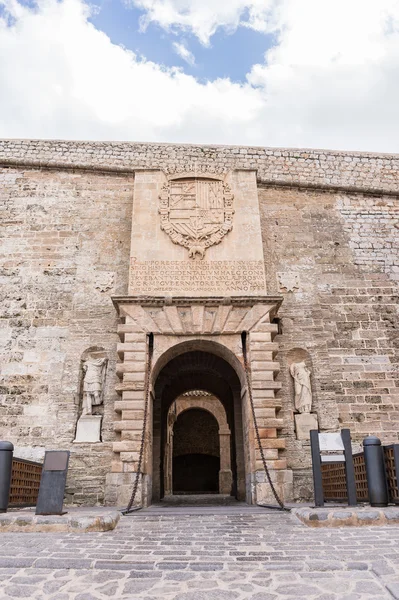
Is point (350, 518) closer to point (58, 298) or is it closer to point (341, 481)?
point (341, 481)

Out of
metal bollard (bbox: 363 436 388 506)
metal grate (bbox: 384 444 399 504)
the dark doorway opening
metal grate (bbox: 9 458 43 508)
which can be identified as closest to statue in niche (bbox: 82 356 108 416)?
metal grate (bbox: 9 458 43 508)

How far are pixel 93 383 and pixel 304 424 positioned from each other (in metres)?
3.84

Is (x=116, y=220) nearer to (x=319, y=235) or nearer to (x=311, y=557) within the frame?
(x=319, y=235)

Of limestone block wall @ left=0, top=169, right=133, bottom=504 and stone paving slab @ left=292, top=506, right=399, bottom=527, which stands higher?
limestone block wall @ left=0, top=169, right=133, bottom=504

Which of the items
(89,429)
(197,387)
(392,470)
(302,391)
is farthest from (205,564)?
(197,387)

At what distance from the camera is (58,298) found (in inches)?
361

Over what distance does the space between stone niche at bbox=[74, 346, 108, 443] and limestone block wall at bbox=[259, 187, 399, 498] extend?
3.30m

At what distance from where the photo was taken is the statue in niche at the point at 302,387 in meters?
8.38

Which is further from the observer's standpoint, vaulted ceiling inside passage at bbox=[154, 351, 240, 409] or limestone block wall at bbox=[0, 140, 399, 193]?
limestone block wall at bbox=[0, 140, 399, 193]

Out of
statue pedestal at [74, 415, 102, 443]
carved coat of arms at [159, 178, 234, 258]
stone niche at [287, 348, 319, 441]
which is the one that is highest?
carved coat of arms at [159, 178, 234, 258]

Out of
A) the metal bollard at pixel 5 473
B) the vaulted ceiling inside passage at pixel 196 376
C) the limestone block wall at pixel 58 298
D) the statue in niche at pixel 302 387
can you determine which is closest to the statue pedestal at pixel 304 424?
the statue in niche at pixel 302 387

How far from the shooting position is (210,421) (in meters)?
20.7

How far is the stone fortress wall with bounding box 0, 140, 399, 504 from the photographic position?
834cm

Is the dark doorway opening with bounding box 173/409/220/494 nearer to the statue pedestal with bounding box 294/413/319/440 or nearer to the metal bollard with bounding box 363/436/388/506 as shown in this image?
the statue pedestal with bounding box 294/413/319/440
